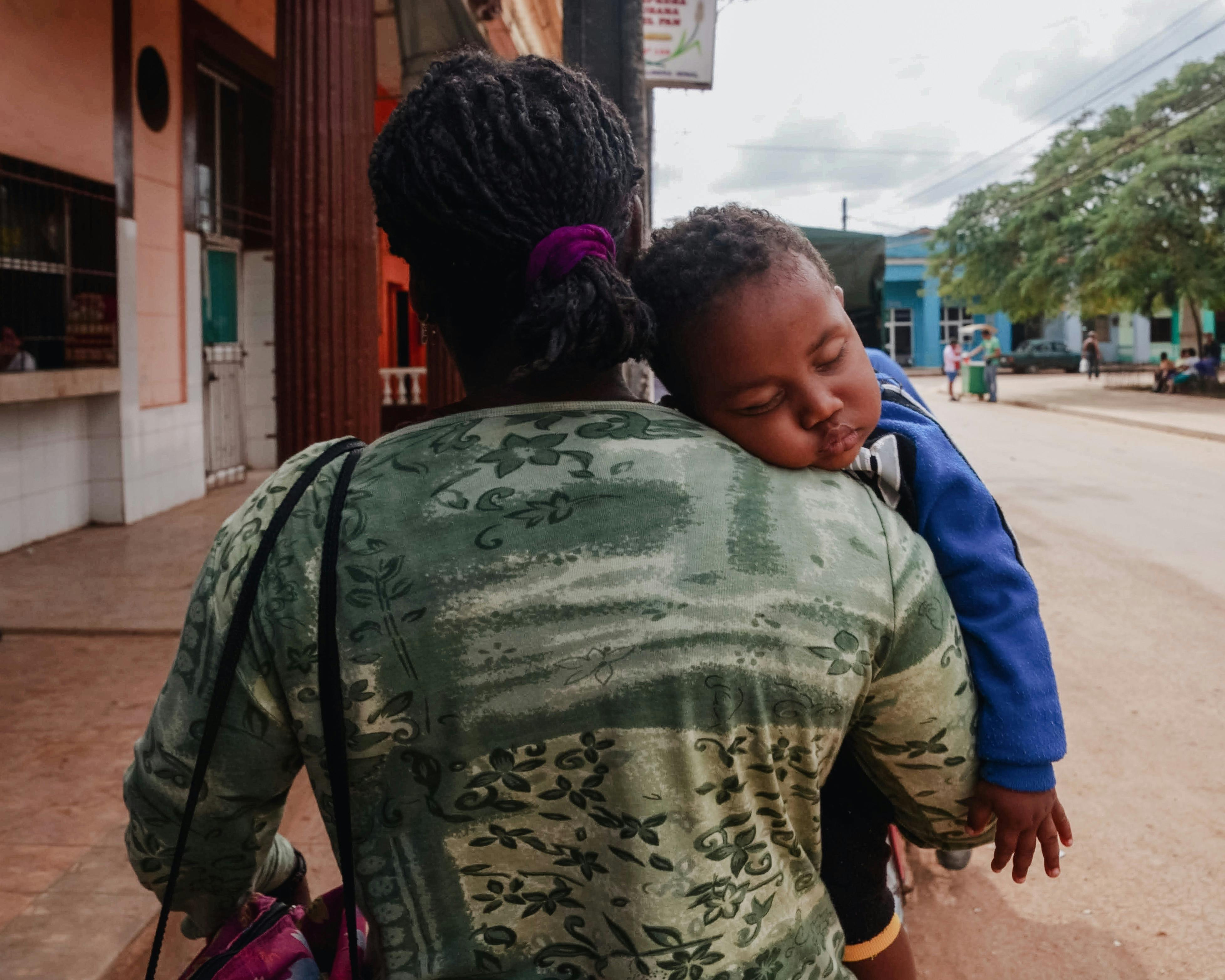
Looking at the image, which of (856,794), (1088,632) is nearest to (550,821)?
(856,794)

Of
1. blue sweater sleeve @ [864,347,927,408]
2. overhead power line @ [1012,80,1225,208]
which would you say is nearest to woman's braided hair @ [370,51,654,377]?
blue sweater sleeve @ [864,347,927,408]

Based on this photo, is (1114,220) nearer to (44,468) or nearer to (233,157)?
(233,157)

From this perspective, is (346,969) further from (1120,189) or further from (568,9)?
(1120,189)

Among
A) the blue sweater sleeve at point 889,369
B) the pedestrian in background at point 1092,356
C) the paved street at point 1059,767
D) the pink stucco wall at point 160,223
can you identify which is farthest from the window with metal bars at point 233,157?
the pedestrian in background at point 1092,356

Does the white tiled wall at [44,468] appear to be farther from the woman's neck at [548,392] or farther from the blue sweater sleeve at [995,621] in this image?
the blue sweater sleeve at [995,621]

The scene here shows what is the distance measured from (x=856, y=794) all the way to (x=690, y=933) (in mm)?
443

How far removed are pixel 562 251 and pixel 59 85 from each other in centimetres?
710

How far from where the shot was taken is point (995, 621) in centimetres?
124

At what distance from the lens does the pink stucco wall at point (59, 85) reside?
642cm

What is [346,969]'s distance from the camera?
124cm

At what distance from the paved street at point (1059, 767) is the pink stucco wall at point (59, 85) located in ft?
8.02

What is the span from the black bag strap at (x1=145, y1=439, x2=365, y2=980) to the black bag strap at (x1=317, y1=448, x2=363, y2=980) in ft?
0.05

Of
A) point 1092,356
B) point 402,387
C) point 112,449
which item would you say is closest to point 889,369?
point 112,449

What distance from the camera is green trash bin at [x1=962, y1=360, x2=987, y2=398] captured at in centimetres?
2453
